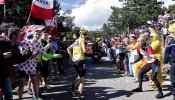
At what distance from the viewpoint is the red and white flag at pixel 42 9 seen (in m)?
14.0

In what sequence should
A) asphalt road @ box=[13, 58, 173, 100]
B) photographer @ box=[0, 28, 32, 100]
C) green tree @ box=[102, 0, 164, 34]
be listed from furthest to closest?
green tree @ box=[102, 0, 164, 34] < asphalt road @ box=[13, 58, 173, 100] < photographer @ box=[0, 28, 32, 100]

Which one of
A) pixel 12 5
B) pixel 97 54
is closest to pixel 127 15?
pixel 12 5

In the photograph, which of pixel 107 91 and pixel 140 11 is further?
pixel 140 11

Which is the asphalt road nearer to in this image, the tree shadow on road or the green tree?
the tree shadow on road

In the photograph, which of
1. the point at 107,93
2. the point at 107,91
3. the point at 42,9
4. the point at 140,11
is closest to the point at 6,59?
the point at 107,93

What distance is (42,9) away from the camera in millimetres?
14328

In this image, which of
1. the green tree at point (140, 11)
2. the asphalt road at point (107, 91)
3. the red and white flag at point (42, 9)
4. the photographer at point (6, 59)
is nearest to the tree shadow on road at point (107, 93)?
the asphalt road at point (107, 91)

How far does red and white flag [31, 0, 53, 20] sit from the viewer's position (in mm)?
13969

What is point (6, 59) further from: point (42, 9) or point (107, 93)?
point (42, 9)

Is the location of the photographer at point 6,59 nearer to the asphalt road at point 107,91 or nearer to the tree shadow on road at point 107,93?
the asphalt road at point 107,91

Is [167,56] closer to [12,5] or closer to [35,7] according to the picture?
[35,7]

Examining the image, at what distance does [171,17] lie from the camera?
31.8m

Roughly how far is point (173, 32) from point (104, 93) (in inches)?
136

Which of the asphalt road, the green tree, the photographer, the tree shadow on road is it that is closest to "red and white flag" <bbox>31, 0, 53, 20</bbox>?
the asphalt road
